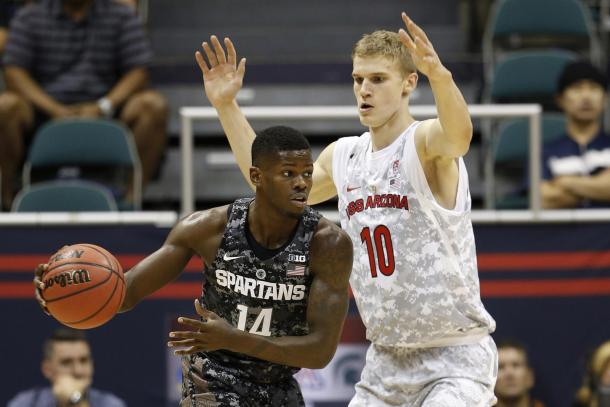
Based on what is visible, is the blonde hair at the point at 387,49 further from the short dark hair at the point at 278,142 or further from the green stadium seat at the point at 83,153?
the green stadium seat at the point at 83,153

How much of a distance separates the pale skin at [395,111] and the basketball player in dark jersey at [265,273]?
1.86ft

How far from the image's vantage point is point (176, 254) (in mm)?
4746

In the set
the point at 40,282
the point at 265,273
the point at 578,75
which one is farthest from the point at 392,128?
the point at 578,75

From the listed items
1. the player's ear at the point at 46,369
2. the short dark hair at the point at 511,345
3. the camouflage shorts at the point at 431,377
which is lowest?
the player's ear at the point at 46,369

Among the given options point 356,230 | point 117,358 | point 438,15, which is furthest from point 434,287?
point 438,15

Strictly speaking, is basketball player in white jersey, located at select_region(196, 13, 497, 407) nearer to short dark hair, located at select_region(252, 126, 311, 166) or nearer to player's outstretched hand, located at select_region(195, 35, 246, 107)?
player's outstretched hand, located at select_region(195, 35, 246, 107)

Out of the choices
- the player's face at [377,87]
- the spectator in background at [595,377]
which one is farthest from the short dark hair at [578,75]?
the player's face at [377,87]

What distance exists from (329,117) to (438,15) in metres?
3.91

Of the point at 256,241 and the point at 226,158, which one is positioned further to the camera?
the point at 226,158

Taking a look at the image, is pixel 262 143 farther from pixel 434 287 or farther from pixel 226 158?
pixel 226 158

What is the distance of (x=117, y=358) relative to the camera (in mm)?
7121

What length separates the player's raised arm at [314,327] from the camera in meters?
4.09

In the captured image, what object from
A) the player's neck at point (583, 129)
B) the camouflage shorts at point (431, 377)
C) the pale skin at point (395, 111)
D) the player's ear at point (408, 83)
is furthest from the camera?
the player's neck at point (583, 129)

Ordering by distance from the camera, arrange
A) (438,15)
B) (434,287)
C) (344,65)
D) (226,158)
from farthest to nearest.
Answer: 1. (438,15)
2. (344,65)
3. (226,158)
4. (434,287)
